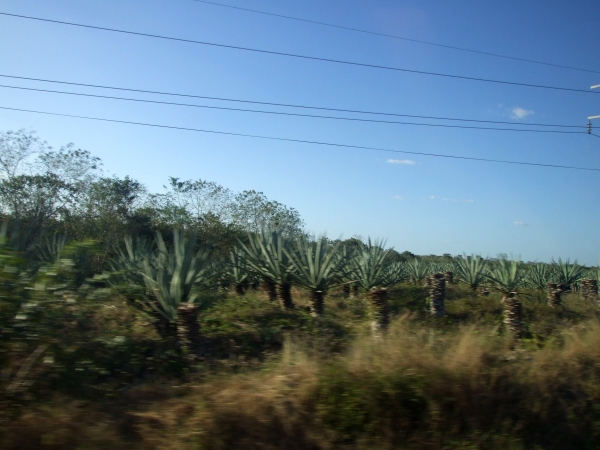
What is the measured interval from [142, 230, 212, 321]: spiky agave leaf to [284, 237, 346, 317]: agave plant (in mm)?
2371

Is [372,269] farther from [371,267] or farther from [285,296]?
[285,296]

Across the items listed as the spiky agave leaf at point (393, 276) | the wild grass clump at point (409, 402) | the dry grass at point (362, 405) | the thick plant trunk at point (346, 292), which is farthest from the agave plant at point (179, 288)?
the thick plant trunk at point (346, 292)

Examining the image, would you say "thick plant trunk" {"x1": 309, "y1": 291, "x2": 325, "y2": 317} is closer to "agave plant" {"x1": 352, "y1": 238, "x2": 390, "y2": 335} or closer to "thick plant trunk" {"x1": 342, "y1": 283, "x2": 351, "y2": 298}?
"agave plant" {"x1": 352, "y1": 238, "x2": 390, "y2": 335}

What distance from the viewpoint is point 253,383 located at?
575cm

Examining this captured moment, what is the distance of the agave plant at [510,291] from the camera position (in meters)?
10.8

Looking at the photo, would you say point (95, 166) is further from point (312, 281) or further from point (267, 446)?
point (267, 446)

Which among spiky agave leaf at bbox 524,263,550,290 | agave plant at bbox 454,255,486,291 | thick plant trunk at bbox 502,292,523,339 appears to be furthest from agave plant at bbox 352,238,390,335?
spiky agave leaf at bbox 524,263,550,290

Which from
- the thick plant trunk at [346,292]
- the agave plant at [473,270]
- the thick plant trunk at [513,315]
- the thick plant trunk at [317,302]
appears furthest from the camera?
the agave plant at [473,270]

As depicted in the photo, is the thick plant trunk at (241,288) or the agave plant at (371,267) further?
the thick plant trunk at (241,288)

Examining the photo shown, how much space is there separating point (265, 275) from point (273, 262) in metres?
0.56

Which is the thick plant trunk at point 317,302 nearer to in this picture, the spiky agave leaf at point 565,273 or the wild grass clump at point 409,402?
the wild grass clump at point 409,402

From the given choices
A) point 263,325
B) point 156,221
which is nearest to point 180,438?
point 263,325

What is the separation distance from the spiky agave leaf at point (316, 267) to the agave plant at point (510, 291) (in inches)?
159

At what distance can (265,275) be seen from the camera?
442 inches
